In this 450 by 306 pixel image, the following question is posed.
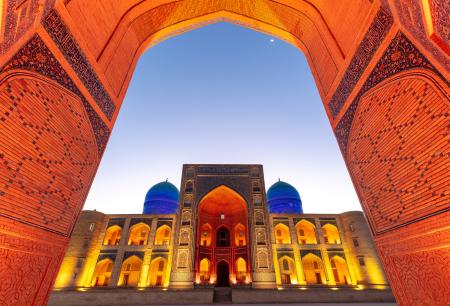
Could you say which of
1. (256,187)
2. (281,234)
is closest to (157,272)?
(256,187)

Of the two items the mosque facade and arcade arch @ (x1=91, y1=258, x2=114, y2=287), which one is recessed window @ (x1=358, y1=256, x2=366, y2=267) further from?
arcade arch @ (x1=91, y1=258, x2=114, y2=287)

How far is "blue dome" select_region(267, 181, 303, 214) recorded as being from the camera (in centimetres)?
1798

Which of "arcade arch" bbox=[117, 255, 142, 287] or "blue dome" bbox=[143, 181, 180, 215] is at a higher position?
"blue dome" bbox=[143, 181, 180, 215]

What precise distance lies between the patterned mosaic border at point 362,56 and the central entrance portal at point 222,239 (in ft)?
37.3

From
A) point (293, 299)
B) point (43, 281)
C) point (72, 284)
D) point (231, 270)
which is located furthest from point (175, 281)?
point (43, 281)

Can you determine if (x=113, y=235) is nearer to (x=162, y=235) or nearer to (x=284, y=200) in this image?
(x=162, y=235)

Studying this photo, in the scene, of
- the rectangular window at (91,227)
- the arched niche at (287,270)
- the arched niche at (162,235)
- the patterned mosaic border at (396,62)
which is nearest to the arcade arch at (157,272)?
the arched niche at (162,235)

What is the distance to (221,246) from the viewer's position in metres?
15.4

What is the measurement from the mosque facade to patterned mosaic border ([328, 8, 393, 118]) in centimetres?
1115

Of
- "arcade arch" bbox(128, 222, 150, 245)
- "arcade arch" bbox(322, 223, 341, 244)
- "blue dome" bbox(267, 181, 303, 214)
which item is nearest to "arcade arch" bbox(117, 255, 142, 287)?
"arcade arch" bbox(128, 222, 150, 245)

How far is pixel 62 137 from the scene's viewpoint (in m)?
3.27

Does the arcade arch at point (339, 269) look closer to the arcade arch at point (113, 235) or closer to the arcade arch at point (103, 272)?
the arcade arch at point (103, 272)

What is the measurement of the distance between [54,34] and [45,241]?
2.86 metres

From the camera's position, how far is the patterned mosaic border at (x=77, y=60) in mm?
3066
